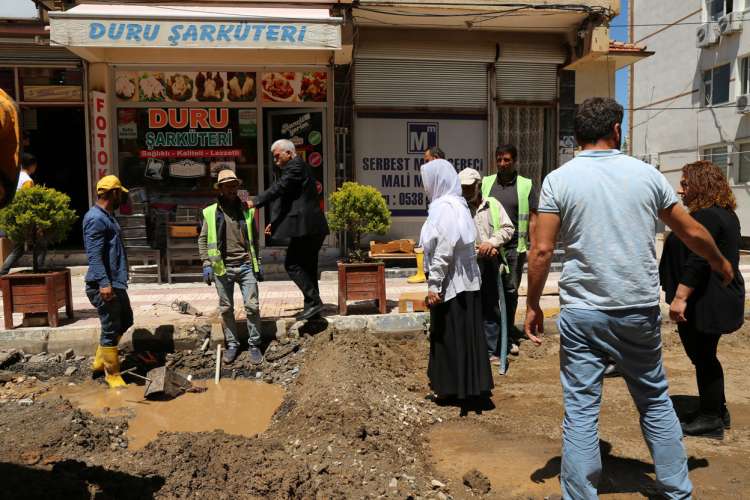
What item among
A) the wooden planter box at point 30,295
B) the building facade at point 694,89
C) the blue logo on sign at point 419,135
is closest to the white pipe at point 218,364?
the wooden planter box at point 30,295

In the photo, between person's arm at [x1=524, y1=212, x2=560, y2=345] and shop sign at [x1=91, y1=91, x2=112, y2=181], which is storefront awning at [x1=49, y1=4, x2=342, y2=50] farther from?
person's arm at [x1=524, y1=212, x2=560, y2=345]

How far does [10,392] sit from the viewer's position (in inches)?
217

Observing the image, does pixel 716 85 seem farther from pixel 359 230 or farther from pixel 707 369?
pixel 707 369

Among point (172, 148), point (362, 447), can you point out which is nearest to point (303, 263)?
point (362, 447)

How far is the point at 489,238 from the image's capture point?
18.4ft

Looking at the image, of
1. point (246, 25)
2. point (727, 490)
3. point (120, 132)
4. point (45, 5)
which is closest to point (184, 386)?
point (727, 490)

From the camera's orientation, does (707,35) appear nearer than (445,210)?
No

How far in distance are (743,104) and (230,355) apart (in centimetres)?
1880

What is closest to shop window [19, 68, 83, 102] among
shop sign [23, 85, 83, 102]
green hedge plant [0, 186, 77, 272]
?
shop sign [23, 85, 83, 102]

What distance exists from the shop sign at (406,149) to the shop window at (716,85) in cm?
1348

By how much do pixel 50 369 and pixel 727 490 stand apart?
5717mm

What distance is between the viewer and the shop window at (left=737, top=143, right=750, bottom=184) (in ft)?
64.7

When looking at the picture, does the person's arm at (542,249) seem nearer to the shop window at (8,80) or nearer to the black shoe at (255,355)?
the black shoe at (255,355)

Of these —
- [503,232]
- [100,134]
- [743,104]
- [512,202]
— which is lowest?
[503,232]
